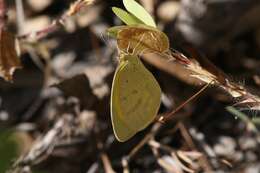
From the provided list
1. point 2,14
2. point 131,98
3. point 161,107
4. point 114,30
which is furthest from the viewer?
point 161,107

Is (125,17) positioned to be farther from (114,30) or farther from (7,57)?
(7,57)

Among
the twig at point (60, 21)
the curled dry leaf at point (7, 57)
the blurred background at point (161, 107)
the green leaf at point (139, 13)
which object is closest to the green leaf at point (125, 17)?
the green leaf at point (139, 13)

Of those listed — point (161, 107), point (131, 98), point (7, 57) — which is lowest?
point (161, 107)

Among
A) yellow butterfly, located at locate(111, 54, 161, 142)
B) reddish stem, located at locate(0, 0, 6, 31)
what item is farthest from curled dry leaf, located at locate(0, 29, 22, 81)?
yellow butterfly, located at locate(111, 54, 161, 142)

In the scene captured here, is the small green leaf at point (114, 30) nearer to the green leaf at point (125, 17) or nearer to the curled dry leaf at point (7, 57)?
the green leaf at point (125, 17)

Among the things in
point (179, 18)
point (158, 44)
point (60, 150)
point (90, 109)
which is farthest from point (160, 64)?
point (158, 44)

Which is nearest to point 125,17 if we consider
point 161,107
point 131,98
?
point 131,98

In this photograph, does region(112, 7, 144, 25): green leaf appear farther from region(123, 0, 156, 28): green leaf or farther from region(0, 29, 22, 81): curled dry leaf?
region(0, 29, 22, 81): curled dry leaf
